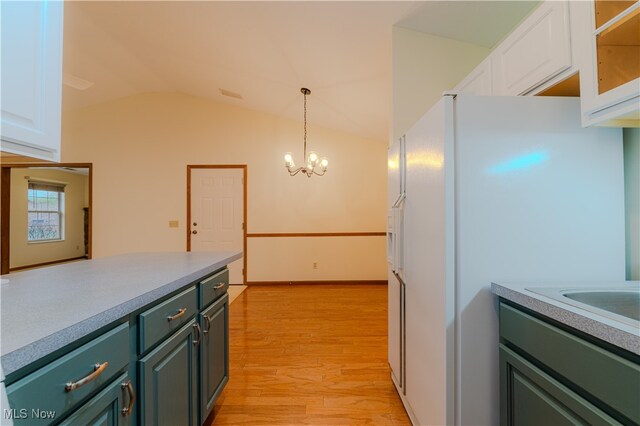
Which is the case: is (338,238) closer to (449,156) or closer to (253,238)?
(253,238)

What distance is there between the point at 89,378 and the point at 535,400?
1325mm

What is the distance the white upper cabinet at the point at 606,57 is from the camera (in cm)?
97

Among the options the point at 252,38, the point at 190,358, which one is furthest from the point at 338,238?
the point at 190,358

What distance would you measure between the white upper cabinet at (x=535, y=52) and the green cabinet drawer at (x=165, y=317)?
185 cm

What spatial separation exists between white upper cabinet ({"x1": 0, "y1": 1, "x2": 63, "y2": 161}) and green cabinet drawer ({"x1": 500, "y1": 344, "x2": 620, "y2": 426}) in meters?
1.75

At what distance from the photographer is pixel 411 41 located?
7.23 ft

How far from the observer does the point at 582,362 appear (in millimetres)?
764

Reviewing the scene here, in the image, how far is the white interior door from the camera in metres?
4.75

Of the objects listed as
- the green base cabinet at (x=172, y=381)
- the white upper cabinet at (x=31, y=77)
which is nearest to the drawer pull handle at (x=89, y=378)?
the green base cabinet at (x=172, y=381)

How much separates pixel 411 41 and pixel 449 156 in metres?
1.58

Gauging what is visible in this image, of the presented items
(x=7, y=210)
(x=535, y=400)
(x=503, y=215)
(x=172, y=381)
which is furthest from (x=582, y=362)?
(x=7, y=210)

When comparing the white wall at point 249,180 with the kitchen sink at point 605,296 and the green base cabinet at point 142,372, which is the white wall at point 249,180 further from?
the kitchen sink at point 605,296

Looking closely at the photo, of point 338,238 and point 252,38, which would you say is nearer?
point 252,38

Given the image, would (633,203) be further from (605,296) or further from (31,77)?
(31,77)
